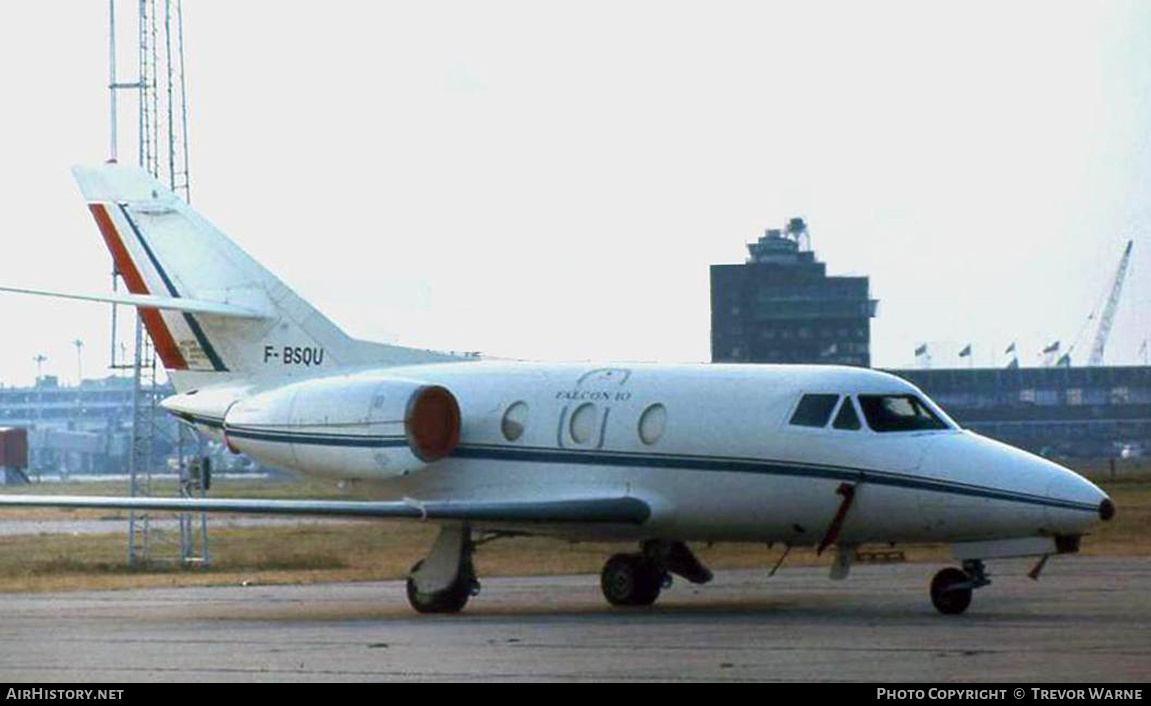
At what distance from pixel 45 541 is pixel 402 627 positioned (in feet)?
93.8

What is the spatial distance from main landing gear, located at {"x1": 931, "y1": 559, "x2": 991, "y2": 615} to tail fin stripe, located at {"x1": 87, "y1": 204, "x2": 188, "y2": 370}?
12.6 m

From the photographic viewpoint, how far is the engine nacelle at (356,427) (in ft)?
98.6

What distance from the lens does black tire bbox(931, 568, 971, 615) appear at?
26.0 m

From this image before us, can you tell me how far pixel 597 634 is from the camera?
76.5 ft

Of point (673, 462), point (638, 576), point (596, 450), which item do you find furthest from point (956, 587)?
point (596, 450)

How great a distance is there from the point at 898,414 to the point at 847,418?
614 millimetres

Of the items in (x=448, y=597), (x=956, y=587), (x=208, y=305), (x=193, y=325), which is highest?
(x=208, y=305)

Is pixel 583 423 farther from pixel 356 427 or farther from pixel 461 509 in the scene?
pixel 356 427

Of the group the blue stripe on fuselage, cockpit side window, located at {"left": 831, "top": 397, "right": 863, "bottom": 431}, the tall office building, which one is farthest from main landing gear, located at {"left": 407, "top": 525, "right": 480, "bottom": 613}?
the tall office building

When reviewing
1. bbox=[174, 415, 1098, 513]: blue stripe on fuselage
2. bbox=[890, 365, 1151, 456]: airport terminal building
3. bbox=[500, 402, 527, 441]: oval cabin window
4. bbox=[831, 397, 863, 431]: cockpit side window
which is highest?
bbox=[831, 397, 863, 431]: cockpit side window

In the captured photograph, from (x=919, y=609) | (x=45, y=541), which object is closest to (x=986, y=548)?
(x=919, y=609)

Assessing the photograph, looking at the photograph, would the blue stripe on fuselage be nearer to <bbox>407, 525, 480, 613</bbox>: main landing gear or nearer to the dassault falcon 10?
the dassault falcon 10

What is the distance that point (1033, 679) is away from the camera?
55.9ft

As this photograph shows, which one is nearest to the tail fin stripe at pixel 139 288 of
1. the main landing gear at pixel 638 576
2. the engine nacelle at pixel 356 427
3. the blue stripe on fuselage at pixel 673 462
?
the blue stripe on fuselage at pixel 673 462
